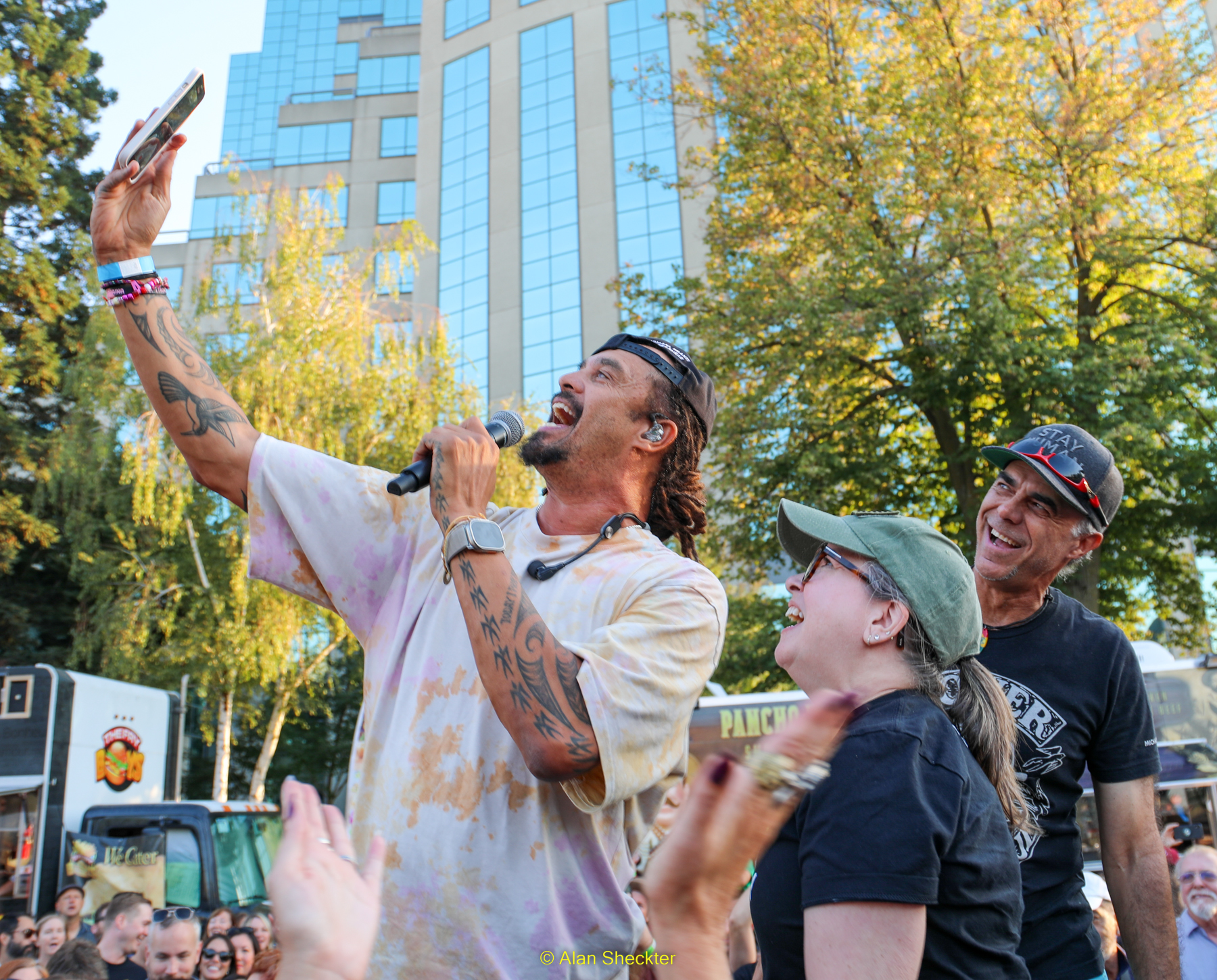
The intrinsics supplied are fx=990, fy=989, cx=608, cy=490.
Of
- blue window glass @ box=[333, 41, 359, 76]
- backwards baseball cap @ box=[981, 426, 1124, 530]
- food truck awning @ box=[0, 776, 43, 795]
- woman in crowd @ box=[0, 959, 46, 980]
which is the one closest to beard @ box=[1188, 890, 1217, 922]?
backwards baseball cap @ box=[981, 426, 1124, 530]

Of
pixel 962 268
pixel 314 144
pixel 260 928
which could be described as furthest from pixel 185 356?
pixel 314 144

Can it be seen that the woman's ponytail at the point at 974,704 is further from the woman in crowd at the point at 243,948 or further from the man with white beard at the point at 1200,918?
the woman in crowd at the point at 243,948

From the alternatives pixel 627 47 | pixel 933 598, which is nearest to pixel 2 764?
pixel 933 598

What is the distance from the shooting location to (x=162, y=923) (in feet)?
21.1

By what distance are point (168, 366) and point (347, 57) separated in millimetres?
80314

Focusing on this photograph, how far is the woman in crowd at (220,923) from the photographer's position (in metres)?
7.26

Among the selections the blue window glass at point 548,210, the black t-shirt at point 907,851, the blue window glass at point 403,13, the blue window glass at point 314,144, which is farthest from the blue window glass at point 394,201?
the black t-shirt at point 907,851

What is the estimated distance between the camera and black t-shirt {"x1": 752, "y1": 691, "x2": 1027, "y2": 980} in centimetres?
152

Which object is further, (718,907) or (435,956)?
(435,956)

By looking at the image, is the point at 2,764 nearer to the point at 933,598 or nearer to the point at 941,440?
the point at 933,598

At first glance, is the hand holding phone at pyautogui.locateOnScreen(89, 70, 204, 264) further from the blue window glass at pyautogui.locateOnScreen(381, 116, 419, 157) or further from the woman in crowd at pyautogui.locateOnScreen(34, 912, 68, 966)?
the blue window glass at pyautogui.locateOnScreen(381, 116, 419, 157)

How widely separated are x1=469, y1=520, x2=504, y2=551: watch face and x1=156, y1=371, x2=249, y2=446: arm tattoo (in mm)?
644

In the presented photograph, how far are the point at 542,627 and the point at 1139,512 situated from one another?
45.1ft

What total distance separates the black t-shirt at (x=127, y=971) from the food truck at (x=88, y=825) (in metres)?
2.56
